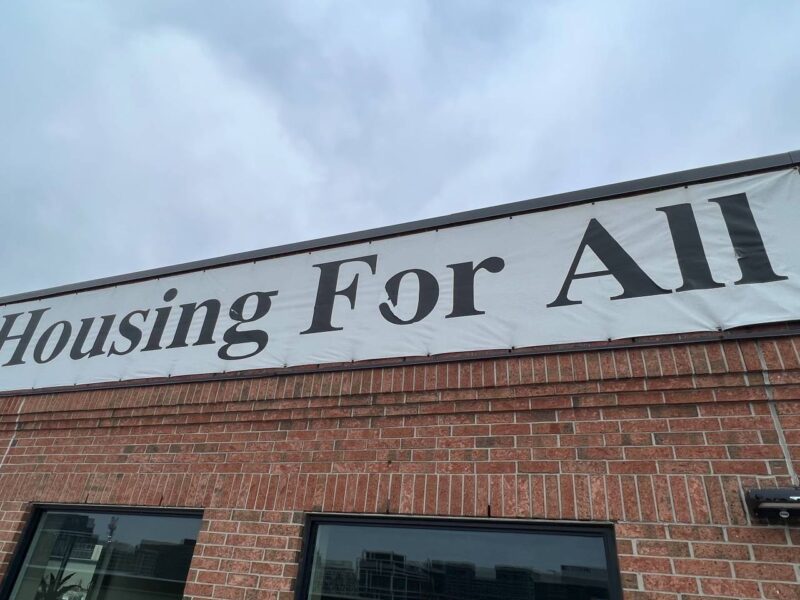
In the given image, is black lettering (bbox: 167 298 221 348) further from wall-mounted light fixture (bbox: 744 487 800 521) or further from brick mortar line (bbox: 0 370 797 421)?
wall-mounted light fixture (bbox: 744 487 800 521)

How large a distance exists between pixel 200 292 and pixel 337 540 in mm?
2627

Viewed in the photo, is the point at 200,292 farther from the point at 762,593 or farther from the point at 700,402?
the point at 762,593

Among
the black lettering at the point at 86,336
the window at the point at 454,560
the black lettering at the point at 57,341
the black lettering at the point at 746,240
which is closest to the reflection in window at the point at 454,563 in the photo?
the window at the point at 454,560

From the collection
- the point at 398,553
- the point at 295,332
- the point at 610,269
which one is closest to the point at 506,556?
the point at 398,553

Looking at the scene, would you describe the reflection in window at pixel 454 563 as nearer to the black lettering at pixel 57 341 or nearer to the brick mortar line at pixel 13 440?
the brick mortar line at pixel 13 440

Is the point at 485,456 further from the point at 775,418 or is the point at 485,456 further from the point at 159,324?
the point at 159,324

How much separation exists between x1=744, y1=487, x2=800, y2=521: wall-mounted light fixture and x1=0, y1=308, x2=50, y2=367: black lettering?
20.5ft

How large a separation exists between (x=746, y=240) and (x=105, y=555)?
16.5 feet

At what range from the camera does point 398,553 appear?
3.04m

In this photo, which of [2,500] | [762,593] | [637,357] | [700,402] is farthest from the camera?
[2,500]

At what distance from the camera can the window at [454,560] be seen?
2658mm

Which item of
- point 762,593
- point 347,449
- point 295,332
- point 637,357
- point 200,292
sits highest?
point 200,292

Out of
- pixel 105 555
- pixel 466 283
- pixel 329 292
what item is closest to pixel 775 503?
pixel 466 283

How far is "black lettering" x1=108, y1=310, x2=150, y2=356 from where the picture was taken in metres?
4.68
